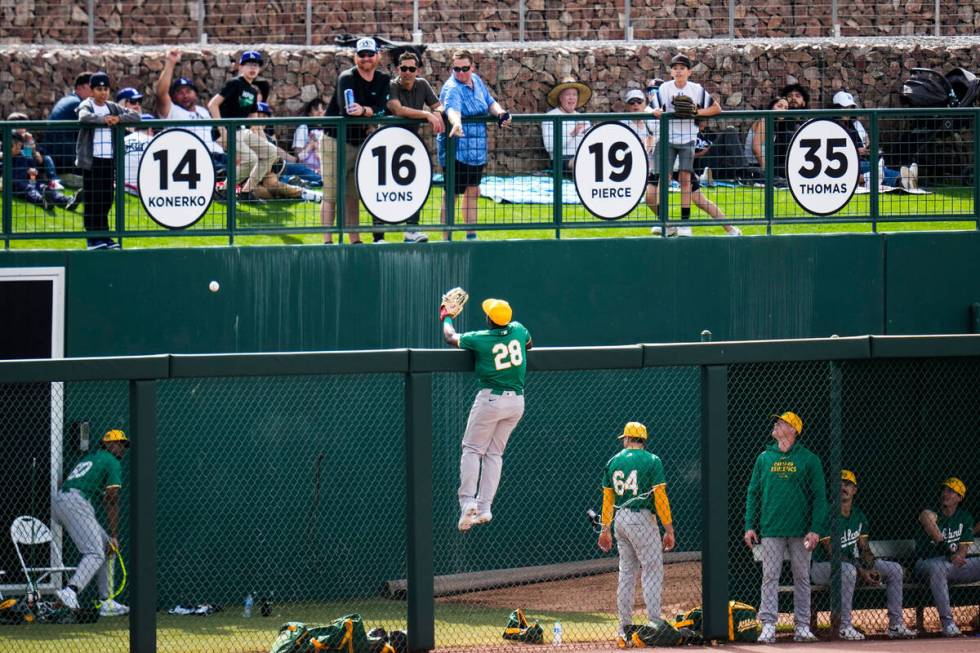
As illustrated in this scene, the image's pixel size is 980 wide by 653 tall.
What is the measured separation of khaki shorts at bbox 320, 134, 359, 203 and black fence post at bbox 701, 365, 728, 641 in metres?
4.68

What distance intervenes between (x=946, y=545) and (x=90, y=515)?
664cm

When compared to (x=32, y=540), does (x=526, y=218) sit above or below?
above

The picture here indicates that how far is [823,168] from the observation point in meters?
13.8

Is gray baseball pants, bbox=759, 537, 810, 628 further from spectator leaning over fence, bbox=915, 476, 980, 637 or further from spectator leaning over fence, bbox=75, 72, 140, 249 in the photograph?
spectator leaning over fence, bbox=75, 72, 140, 249

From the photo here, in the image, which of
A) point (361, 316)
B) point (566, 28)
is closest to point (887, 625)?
point (361, 316)

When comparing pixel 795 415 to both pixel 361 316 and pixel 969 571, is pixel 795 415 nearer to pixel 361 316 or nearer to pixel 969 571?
pixel 969 571

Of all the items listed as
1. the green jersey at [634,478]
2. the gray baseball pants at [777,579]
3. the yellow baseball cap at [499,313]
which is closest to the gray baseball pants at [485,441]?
the yellow baseball cap at [499,313]

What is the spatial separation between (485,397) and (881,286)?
5.02 m

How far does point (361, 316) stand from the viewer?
13445 mm

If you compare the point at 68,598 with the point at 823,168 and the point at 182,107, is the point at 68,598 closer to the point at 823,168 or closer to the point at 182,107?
the point at 182,107

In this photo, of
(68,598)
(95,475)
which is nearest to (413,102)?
(95,475)

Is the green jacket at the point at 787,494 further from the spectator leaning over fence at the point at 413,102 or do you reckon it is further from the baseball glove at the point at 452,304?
the spectator leaning over fence at the point at 413,102

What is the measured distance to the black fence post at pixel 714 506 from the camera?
32.6 feet

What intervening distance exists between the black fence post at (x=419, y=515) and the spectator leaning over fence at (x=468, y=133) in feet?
13.8
